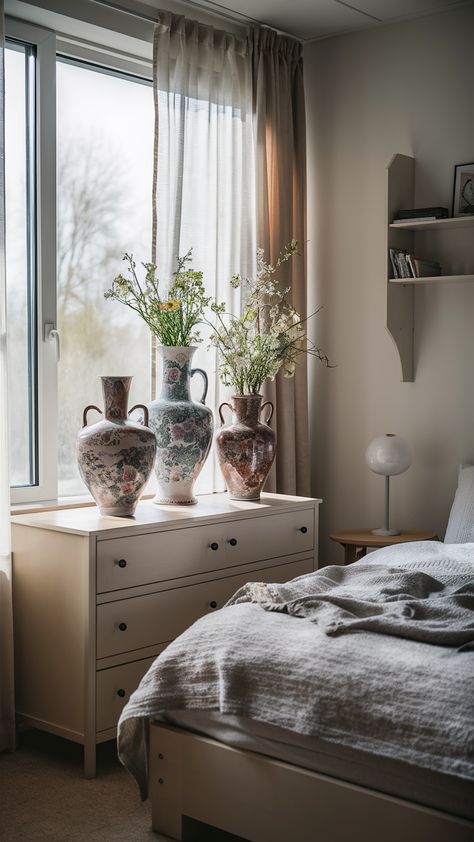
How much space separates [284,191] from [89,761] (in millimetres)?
2449

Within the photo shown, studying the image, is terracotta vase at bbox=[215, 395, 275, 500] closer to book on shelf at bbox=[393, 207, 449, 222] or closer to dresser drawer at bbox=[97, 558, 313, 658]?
dresser drawer at bbox=[97, 558, 313, 658]

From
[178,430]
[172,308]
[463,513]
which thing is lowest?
[463,513]

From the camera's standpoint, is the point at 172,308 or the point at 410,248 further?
the point at 410,248

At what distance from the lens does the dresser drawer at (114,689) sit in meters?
2.76

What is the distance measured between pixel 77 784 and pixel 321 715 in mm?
1032

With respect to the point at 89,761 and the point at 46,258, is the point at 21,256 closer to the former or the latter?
the point at 46,258

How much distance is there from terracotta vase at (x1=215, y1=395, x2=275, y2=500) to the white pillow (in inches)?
28.4

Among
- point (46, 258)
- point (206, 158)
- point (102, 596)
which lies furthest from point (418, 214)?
point (102, 596)

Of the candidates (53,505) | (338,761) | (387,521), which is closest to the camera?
(338,761)

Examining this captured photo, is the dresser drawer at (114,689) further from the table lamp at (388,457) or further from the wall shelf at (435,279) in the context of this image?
the wall shelf at (435,279)

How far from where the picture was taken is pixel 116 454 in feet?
9.51

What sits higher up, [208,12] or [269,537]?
[208,12]

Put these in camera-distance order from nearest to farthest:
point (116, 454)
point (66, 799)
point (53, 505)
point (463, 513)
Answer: point (66, 799)
point (116, 454)
point (53, 505)
point (463, 513)

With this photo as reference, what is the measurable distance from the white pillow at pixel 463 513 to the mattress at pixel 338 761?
4.74 feet
